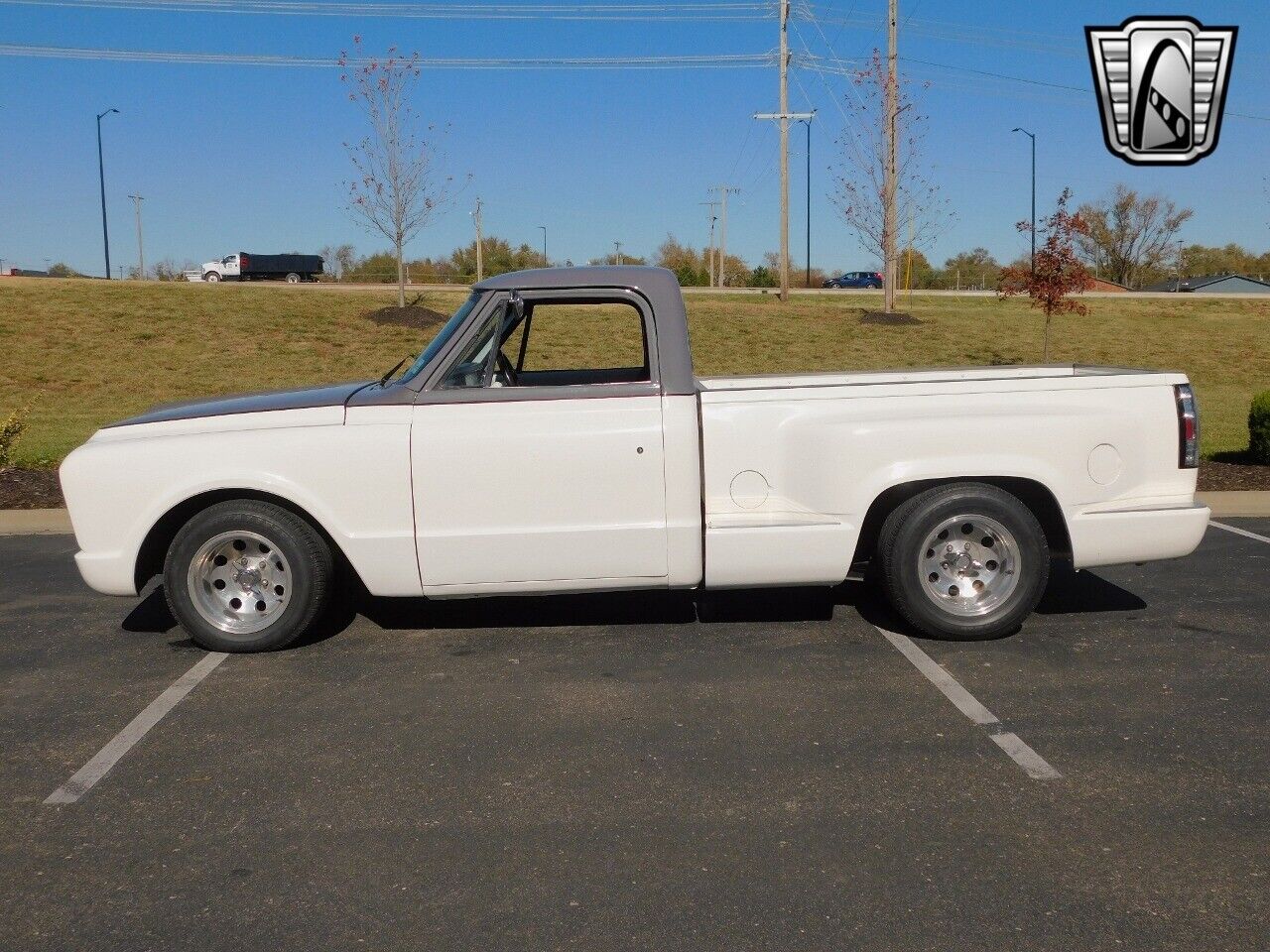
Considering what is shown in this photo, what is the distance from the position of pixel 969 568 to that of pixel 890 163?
79.2ft

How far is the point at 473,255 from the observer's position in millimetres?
64938

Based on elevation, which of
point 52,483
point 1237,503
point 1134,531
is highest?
point 1134,531

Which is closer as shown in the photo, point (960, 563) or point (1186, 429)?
point (1186, 429)

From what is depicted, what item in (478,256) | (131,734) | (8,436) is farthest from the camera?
(478,256)

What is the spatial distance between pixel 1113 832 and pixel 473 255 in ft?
207

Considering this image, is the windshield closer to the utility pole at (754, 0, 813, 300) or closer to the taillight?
the taillight

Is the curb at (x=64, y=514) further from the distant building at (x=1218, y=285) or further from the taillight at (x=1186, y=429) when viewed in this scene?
the distant building at (x=1218, y=285)

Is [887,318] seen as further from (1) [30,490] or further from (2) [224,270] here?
(2) [224,270]

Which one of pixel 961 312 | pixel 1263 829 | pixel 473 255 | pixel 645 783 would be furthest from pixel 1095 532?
pixel 473 255

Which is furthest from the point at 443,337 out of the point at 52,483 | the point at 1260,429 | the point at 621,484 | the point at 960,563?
the point at 1260,429

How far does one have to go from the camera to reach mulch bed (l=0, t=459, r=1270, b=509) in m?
10.8

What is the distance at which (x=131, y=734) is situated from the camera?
5.09 metres

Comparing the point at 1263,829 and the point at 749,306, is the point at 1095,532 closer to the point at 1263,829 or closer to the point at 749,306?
the point at 1263,829
